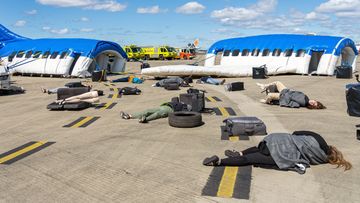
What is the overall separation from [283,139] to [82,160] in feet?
13.8

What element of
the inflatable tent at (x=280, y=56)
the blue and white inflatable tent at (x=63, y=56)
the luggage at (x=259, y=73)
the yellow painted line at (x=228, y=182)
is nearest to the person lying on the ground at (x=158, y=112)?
the yellow painted line at (x=228, y=182)

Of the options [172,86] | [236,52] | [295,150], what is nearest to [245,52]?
[236,52]

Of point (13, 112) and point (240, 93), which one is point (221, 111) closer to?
point (240, 93)

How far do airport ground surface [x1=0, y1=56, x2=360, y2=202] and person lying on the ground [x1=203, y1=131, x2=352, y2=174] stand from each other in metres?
0.18

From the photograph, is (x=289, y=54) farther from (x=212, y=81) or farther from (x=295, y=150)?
(x=295, y=150)

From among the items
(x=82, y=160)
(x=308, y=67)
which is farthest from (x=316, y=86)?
(x=82, y=160)

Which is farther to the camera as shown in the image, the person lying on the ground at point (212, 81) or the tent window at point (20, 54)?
the tent window at point (20, 54)

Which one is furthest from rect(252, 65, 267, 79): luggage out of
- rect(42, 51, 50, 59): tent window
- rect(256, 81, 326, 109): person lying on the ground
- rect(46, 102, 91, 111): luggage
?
rect(42, 51, 50, 59): tent window

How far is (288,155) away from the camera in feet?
23.2

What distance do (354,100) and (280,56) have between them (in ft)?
67.1

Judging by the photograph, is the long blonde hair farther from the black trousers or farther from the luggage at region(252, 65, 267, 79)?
the luggage at region(252, 65, 267, 79)

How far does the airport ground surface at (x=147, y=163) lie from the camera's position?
579 centimetres

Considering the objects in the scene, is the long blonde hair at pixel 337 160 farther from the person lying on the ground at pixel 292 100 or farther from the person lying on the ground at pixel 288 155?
the person lying on the ground at pixel 292 100

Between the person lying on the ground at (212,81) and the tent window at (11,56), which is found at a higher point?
the tent window at (11,56)
